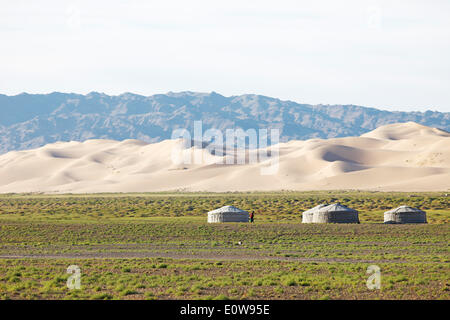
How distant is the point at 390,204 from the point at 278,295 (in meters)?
63.8

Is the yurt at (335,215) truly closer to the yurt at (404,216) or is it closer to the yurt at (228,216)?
the yurt at (404,216)

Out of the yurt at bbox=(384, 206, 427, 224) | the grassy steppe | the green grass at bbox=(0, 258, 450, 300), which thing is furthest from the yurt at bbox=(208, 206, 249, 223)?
the green grass at bbox=(0, 258, 450, 300)

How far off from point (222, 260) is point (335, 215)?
71.6 ft

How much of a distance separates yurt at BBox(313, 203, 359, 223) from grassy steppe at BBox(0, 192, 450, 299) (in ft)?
7.60

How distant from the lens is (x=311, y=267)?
27109 mm

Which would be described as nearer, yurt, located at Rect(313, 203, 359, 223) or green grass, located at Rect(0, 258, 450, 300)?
green grass, located at Rect(0, 258, 450, 300)

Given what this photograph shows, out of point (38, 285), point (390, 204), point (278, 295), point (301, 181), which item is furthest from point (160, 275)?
point (301, 181)

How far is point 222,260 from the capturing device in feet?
99.9

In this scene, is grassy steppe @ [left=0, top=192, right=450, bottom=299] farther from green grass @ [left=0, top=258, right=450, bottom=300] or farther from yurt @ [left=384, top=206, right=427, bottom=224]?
yurt @ [left=384, top=206, right=427, bottom=224]

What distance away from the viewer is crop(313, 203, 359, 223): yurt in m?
50.9
